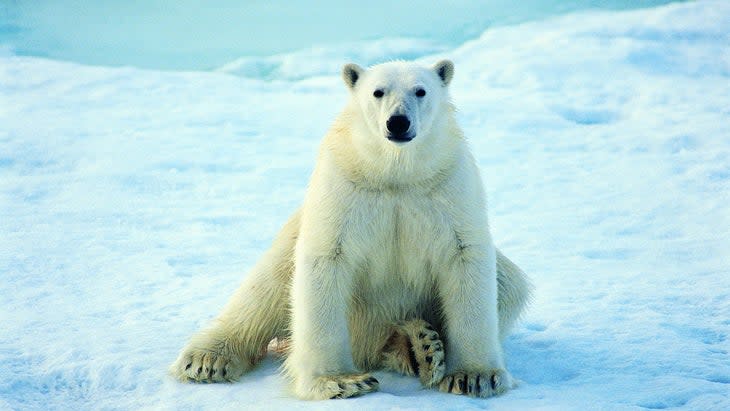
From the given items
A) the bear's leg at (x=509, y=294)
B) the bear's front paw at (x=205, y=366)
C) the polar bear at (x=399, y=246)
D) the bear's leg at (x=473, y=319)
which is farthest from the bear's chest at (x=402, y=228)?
the bear's front paw at (x=205, y=366)

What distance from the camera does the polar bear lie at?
3.41 m

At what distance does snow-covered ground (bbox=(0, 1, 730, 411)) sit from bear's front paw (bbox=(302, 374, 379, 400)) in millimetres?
78

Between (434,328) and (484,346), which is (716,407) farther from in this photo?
(434,328)

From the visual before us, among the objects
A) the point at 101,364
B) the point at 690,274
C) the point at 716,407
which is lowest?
the point at 101,364

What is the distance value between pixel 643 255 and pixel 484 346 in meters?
2.83

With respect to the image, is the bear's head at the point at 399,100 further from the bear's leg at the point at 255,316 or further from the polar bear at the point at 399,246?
the bear's leg at the point at 255,316

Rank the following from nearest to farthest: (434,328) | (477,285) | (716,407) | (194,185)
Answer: (716,407)
(477,285)
(434,328)
(194,185)

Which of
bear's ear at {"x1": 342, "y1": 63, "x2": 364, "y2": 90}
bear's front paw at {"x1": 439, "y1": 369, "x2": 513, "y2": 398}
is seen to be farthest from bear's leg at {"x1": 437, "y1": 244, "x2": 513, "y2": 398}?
bear's ear at {"x1": 342, "y1": 63, "x2": 364, "y2": 90}

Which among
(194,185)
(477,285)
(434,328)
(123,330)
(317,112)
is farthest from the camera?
(317,112)

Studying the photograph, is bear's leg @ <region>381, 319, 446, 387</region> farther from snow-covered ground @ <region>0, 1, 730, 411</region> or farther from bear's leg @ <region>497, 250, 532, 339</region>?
bear's leg @ <region>497, 250, 532, 339</region>

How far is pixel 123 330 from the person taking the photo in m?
4.47

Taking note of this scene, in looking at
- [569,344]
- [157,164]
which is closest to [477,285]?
[569,344]

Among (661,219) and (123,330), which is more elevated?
(661,219)

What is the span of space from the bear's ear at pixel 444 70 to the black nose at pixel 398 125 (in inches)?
22.4
